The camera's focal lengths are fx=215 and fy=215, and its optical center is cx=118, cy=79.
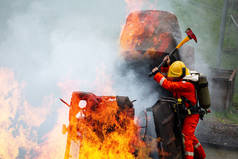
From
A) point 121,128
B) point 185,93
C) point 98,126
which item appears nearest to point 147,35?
point 185,93

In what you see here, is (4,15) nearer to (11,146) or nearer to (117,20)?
(11,146)

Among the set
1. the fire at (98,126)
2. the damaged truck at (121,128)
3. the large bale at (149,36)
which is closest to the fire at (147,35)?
the large bale at (149,36)

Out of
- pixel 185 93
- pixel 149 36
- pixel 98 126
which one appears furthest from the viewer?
pixel 149 36

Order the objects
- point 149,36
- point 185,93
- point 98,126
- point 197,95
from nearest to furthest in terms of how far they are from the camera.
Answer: point 98,126 → point 185,93 → point 197,95 → point 149,36

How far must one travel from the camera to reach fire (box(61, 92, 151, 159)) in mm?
2705

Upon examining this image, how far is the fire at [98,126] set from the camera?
271 centimetres

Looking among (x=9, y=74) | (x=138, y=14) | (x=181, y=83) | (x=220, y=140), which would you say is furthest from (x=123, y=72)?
(x=220, y=140)

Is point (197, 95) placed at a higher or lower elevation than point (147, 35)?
lower

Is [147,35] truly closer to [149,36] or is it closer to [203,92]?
[149,36]

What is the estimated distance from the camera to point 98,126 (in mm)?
2758

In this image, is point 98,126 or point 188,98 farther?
point 188,98

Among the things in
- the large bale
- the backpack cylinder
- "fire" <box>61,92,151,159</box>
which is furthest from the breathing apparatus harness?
the large bale

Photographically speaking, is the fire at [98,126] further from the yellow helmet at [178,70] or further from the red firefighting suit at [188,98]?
the yellow helmet at [178,70]

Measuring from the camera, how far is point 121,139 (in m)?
2.91
